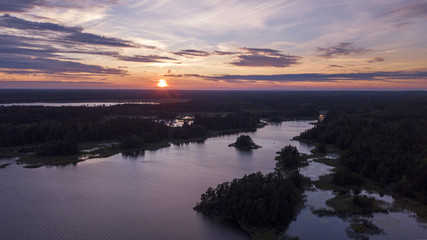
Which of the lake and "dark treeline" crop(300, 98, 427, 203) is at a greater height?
"dark treeline" crop(300, 98, 427, 203)

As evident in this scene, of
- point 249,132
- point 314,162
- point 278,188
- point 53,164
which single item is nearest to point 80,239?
point 278,188

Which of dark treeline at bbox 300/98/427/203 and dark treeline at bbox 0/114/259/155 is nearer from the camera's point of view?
dark treeline at bbox 300/98/427/203

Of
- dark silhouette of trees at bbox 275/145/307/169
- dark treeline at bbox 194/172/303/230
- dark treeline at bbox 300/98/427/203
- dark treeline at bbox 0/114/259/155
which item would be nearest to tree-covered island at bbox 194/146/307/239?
dark treeline at bbox 194/172/303/230

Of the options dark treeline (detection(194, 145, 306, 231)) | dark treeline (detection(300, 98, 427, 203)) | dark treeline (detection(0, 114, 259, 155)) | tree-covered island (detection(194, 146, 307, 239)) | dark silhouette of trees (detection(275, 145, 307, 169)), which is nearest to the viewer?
tree-covered island (detection(194, 146, 307, 239))

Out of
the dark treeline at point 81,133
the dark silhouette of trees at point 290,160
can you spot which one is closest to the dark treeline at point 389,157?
the dark silhouette of trees at point 290,160

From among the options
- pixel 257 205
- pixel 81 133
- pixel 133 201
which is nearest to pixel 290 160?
pixel 257 205

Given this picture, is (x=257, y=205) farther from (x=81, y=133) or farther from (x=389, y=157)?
(x=81, y=133)

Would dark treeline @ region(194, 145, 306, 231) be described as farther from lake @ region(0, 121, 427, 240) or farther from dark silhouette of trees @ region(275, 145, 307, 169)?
dark silhouette of trees @ region(275, 145, 307, 169)

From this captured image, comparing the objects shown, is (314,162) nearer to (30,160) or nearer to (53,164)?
(53,164)

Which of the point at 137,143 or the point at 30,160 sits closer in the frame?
the point at 30,160
